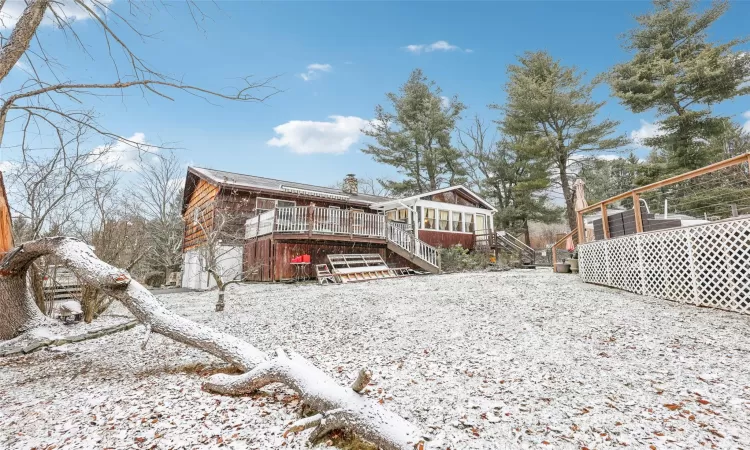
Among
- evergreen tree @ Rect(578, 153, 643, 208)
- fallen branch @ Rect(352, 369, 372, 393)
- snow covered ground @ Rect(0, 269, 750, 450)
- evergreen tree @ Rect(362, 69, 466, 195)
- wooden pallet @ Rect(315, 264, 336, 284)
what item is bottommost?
snow covered ground @ Rect(0, 269, 750, 450)

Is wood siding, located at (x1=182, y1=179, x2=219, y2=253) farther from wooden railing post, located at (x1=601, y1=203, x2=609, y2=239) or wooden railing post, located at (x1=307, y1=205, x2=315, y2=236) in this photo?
wooden railing post, located at (x1=601, y1=203, x2=609, y2=239)

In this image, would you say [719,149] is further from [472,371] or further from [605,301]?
[472,371]

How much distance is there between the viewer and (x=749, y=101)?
1325 centimetres

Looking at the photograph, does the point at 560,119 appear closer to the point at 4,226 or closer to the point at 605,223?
the point at 605,223

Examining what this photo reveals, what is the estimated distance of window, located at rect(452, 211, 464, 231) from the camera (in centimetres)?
1667

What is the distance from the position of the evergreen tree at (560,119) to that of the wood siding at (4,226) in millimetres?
20237

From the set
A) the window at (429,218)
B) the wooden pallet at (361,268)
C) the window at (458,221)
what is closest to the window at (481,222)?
the window at (458,221)

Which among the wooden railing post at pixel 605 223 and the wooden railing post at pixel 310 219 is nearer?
the wooden railing post at pixel 605 223

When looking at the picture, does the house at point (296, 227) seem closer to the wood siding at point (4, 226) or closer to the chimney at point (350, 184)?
the chimney at point (350, 184)

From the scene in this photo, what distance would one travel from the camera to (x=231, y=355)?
2.86 meters

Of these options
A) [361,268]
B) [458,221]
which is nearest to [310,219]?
[361,268]

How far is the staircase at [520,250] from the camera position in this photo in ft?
48.5

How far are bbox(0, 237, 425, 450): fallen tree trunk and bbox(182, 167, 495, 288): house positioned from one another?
8.93 ft

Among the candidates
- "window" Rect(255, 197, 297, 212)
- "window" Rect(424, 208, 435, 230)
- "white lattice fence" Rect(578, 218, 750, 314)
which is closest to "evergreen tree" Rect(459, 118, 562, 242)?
"window" Rect(424, 208, 435, 230)
